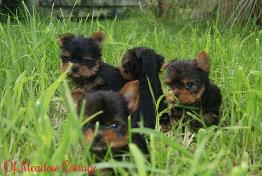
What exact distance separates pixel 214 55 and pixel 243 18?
3062mm

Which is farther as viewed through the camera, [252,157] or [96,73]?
[96,73]

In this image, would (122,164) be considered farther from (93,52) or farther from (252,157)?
(93,52)

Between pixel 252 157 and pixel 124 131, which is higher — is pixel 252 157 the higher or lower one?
the lower one

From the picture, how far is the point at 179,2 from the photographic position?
8203 millimetres

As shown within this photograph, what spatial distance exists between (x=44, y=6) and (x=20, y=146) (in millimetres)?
10008

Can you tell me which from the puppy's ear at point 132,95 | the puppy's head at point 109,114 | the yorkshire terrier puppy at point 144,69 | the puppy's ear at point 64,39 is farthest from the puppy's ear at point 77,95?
the puppy's ear at point 64,39

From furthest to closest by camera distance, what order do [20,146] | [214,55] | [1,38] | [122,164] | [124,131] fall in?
[1,38] < [214,55] < [20,146] < [124,131] < [122,164]

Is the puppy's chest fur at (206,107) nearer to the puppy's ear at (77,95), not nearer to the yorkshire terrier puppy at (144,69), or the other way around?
the yorkshire terrier puppy at (144,69)

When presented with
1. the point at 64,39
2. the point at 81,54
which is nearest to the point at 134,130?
the point at 81,54

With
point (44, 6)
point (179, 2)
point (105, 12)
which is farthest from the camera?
point (105, 12)

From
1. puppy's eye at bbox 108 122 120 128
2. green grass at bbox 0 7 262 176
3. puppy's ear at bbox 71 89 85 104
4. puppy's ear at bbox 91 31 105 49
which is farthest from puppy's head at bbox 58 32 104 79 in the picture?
puppy's eye at bbox 108 122 120 128

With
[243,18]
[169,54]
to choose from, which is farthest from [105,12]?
[169,54]

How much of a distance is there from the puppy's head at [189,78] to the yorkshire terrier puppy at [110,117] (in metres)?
0.75

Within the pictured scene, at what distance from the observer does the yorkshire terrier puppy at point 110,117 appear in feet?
7.44
